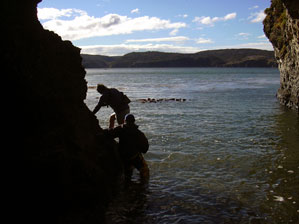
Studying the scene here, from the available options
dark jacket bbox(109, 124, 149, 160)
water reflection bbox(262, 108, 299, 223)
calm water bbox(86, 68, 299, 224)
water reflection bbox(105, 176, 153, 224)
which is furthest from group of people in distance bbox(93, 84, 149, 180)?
water reflection bbox(262, 108, 299, 223)

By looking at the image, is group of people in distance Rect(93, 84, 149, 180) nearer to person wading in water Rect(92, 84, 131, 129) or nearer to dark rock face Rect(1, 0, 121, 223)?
dark rock face Rect(1, 0, 121, 223)

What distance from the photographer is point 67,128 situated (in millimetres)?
8531

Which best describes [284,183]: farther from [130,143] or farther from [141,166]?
[130,143]

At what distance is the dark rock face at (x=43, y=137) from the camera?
22.9 feet

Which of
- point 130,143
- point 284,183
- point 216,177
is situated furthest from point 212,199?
point 130,143

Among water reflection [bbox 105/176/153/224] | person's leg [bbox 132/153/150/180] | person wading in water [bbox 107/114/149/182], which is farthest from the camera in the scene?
person's leg [bbox 132/153/150/180]

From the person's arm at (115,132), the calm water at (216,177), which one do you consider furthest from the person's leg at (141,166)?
the person's arm at (115,132)

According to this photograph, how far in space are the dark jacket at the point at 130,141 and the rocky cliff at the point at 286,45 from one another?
17028 millimetres

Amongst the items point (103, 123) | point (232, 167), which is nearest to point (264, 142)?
point (232, 167)

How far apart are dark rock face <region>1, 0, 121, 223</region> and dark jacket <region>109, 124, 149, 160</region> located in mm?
977

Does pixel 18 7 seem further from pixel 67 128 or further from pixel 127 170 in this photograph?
pixel 127 170

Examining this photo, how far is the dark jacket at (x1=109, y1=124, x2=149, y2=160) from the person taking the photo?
9.95 m

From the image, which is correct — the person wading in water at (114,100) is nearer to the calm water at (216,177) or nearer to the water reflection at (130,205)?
the calm water at (216,177)

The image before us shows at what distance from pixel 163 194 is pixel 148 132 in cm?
950
